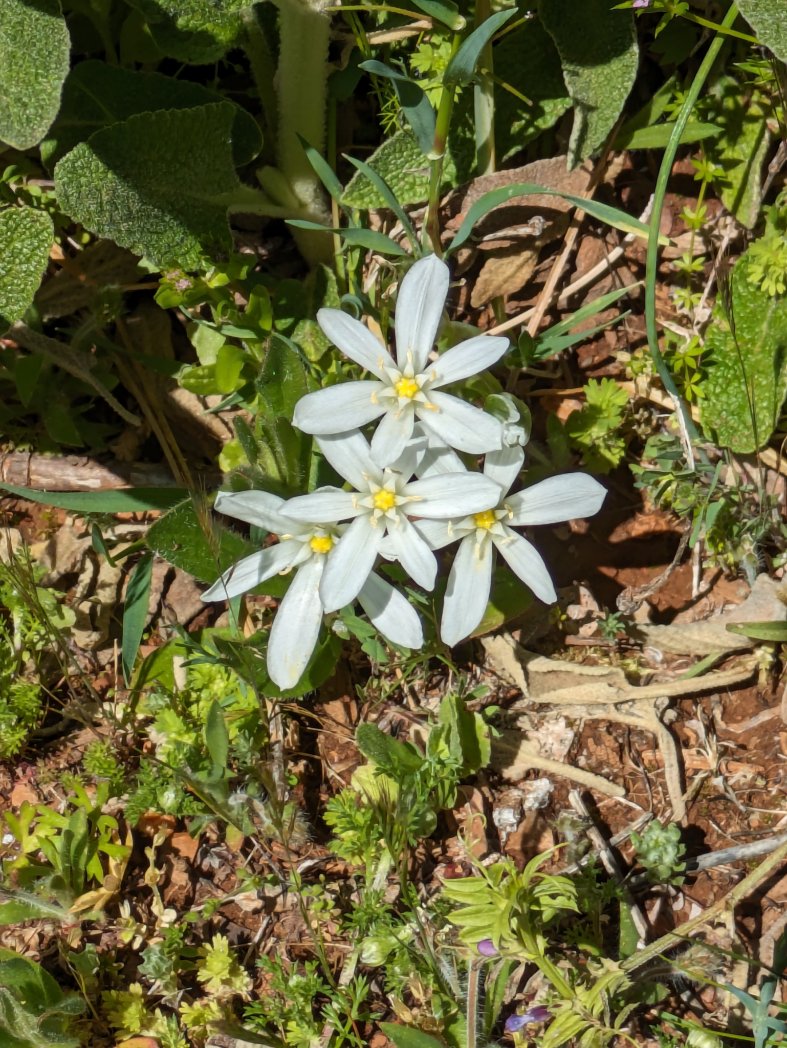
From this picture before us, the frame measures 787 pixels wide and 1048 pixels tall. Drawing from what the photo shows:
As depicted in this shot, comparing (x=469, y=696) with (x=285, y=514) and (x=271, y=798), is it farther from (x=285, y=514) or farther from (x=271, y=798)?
(x=285, y=514)

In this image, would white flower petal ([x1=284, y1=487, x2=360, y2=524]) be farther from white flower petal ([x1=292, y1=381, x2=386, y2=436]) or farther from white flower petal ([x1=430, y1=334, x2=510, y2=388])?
white flower petal ([x1=430, y1=334, x2=510, y2=388])

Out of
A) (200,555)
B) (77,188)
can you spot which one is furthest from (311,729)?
(77,188)

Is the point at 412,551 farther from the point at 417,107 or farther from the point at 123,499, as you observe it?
the point at 417,107

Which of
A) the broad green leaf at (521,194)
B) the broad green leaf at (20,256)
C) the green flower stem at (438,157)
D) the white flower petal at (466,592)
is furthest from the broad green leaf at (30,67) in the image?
the white flower petal at (466,592)

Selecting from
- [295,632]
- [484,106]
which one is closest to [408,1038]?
[295,632]

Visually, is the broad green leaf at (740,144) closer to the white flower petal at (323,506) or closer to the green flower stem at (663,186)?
the green flower stem at (663,186)
